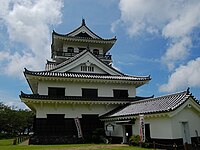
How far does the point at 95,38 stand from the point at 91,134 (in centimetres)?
1339

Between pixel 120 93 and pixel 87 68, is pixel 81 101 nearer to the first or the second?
pixel 87 68

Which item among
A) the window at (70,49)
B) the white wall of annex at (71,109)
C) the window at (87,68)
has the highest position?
the window at (70,49)

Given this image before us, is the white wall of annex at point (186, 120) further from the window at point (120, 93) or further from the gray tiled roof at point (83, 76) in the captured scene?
the window at point (120, 93)

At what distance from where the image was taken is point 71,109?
883 inches

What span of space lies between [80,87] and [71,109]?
2577 mm

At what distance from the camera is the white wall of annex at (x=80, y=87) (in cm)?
2245

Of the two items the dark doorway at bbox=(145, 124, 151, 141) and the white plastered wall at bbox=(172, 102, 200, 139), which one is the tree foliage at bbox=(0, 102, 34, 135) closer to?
the dark doorway at bbox=(145, 124, 151, 141)

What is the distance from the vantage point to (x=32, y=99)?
20469 millimetres

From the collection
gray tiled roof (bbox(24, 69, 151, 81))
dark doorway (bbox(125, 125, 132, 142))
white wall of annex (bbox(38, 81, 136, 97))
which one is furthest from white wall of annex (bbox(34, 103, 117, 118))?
dark doorway (bbox(125, 125, 132, 142))

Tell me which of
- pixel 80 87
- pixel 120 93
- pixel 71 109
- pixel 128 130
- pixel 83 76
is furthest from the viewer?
pixel 120 93

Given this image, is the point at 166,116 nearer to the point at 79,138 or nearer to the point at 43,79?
the point at 79,138

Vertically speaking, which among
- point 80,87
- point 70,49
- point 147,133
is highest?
point 70,49

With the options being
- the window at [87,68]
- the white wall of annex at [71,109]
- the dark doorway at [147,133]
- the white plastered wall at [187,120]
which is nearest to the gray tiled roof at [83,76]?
the window at [87,68]

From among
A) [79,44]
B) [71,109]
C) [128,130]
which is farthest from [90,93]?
[79,44]
